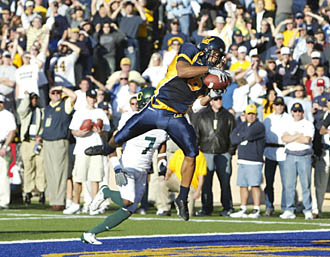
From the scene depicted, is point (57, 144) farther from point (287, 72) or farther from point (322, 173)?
point (287, 72)

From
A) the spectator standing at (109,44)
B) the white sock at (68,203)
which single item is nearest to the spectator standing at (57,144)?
the white sock at (68,203)

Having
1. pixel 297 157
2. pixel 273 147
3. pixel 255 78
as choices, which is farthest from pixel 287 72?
pixel 297 157

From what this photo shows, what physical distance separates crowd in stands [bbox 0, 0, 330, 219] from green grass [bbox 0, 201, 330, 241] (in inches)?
34.2

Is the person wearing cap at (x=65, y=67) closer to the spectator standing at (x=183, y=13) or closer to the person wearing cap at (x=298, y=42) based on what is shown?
the spectator standing at (x=183, y=13)

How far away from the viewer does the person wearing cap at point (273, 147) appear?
14.5m

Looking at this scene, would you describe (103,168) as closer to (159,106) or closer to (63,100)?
(63,100)

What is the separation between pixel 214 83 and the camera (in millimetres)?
8328

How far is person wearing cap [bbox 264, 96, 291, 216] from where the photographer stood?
1449cm

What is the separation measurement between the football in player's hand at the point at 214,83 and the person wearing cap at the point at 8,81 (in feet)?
33.5

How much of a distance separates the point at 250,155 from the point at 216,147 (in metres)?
0.68

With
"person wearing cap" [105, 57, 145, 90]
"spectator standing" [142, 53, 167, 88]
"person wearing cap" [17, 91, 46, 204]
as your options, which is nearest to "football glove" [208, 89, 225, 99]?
"person wearing cap" [17, 91, 46, 204]

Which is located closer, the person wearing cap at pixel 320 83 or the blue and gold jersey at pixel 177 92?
the blue and gold jersey at pixel 177 92

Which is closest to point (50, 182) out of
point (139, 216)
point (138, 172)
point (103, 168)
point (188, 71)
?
point (103, 168)

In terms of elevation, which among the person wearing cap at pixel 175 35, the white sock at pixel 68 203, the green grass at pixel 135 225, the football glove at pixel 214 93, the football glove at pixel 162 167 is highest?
the person wearing cap at pixel 175 35
